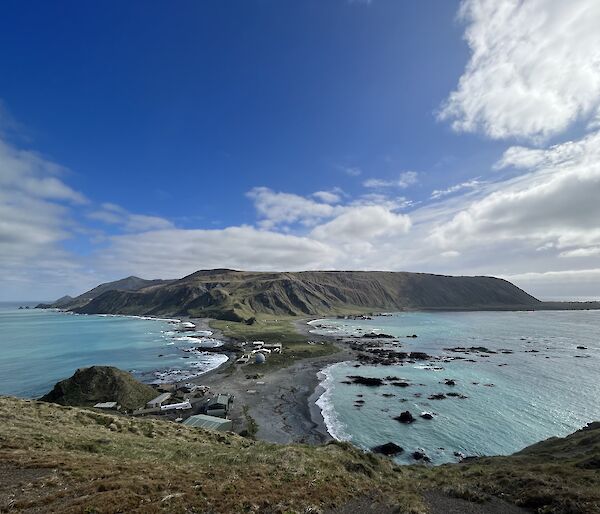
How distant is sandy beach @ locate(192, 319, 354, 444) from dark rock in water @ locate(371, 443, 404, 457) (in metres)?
5.89

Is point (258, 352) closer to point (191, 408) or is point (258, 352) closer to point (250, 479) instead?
point (191, 408)

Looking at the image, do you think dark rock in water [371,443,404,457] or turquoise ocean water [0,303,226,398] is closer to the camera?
dark rock in water [371,443,404,457]

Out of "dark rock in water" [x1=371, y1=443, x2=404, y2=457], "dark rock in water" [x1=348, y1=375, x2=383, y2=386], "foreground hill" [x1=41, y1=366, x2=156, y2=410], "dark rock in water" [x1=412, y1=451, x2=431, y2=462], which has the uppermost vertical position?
"foreground hill" [x1=41, y1=366, x2=156, y2=410]

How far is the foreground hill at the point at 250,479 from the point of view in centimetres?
1485

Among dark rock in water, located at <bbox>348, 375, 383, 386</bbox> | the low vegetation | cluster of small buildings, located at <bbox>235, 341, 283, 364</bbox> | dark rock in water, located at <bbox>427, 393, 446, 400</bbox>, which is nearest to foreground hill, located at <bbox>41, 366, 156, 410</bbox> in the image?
the low vegetation

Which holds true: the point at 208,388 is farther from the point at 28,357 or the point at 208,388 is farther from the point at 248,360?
the point at 28,357

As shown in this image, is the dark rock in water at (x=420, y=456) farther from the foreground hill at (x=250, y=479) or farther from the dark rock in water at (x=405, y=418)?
the dark rock in water at (x=405, y=418)

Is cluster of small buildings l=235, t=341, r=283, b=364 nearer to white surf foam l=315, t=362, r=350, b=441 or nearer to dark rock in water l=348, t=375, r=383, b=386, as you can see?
white surf foam l=315, t=362, r=350, b=441

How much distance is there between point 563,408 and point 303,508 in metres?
57.0

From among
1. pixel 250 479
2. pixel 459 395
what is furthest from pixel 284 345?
pixel 250 479

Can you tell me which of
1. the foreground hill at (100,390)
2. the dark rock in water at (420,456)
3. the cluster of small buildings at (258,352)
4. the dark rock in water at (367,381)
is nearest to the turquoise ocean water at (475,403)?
the dark rock in water at (420,456)

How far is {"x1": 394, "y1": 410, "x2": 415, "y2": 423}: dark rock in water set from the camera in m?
47.2

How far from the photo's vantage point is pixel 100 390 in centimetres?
5331

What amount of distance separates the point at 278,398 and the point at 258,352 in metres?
37.6
